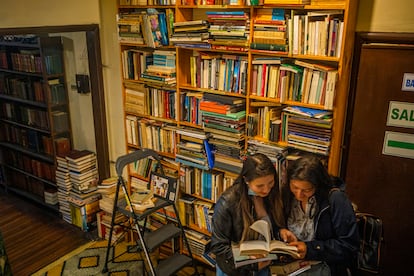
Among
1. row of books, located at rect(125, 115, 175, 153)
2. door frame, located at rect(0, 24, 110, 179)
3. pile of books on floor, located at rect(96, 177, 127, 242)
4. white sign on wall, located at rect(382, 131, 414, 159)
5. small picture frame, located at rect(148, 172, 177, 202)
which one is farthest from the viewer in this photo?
pile of books on floor, located at rect(96, 177, 127, 242)

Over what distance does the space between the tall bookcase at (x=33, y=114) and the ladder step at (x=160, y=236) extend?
178 centimetres

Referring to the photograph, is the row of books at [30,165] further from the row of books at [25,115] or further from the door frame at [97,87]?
the door frame at [97,87]

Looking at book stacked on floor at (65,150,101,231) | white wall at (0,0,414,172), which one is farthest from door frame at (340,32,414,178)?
book stacked on floor at (65,150,101,231)

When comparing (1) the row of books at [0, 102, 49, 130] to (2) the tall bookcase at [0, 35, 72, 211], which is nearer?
(2) the tall bookcase at [0, 35, 72, 211]

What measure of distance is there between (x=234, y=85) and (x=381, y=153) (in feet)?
3.61

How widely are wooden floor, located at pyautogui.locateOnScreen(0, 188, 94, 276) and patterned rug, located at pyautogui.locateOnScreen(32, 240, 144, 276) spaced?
0.12 metres

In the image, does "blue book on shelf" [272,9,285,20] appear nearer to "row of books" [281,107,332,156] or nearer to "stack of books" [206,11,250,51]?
"stack of books" [206,11,250,51]

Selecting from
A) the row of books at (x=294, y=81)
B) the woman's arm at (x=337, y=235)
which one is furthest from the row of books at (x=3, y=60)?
the woman's arm at (x=337, y=235)

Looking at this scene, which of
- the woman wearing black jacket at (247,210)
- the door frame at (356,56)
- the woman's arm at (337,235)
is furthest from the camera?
the door frame at (356,56)

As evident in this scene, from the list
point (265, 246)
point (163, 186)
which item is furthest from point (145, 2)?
point (265, 246)

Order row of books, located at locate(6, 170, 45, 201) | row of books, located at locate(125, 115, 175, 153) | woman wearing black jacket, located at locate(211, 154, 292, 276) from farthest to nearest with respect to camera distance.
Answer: row of books, located at locate(6, 170, 45, 201)
row of books, located at locate(125, 115, 175, 153)
woman wearing black jacket, located at locate(211, 154, 292, 276)

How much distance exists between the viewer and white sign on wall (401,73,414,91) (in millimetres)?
2185

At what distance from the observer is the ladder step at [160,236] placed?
285 cm

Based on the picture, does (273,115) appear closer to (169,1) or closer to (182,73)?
(182,73)
